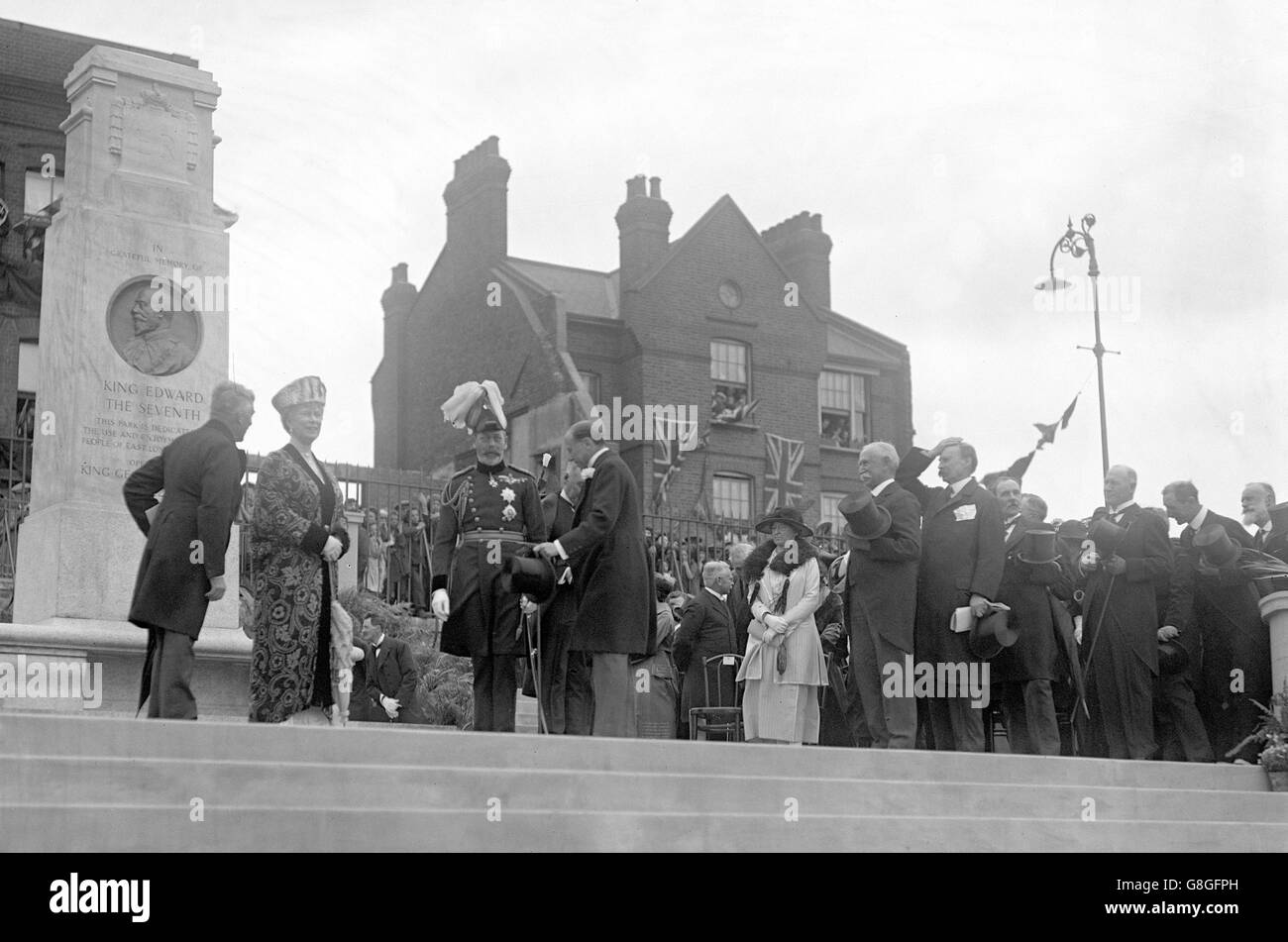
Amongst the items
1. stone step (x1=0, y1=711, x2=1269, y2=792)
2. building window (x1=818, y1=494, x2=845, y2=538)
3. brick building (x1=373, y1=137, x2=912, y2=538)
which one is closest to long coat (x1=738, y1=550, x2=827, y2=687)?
stone step (x1=0, y1=711, x2=1269, y2=792)

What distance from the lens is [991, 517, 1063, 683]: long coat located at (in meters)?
11.0

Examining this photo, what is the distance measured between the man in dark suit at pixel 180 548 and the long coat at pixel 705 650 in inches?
179

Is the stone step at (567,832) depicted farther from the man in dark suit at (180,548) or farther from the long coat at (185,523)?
the long coat at (185,523)

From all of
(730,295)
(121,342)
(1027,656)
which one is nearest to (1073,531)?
(1027,656)

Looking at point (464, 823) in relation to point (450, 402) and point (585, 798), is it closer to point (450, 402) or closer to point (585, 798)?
point (585, 798)

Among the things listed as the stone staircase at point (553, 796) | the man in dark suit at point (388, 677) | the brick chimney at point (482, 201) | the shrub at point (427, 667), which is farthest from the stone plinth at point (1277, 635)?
the brick chimney at point (482, 201)

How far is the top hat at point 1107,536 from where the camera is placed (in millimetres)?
11594

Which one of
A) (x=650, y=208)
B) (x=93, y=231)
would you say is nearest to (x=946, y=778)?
(x=93, y=231)

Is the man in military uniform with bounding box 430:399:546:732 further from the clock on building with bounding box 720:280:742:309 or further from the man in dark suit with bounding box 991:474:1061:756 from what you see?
the clock on building with bounding box 720:280:742:309

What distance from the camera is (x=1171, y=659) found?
452 inches
